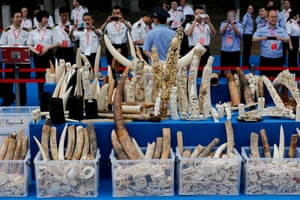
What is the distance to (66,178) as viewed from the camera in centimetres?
283

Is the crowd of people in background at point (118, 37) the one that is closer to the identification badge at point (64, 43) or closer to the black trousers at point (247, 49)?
the identification badge at point (64, 43)

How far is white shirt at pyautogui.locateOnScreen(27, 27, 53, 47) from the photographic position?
650 centimetres

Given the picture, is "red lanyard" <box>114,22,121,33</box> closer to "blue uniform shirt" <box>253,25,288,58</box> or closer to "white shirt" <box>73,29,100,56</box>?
"white shirt" <box>73,29,100,56</box>

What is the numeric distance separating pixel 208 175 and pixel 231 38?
4750mm

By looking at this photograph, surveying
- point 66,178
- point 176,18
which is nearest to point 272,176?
point 66,178

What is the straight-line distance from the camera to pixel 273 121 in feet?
10.3

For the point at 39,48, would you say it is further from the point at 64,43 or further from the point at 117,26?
the point at 117,26

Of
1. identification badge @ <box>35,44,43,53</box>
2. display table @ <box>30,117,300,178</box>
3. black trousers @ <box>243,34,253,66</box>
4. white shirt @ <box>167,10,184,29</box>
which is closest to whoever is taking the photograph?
display table @ <box>30,117,300,178</box>

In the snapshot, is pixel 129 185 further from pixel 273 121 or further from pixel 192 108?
pixel 273 121

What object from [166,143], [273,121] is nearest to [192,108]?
[166,143]

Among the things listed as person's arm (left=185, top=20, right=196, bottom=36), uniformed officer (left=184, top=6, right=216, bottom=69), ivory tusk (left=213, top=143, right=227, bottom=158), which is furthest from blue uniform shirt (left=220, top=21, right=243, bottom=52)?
ivory tusk (left=213, top=143, right=227, bottom=158)

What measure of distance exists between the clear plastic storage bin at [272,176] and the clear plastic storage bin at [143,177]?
16.8 inches

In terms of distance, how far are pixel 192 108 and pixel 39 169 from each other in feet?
3.11

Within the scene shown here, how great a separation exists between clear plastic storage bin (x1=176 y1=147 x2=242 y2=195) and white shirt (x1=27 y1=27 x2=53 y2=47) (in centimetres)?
403
